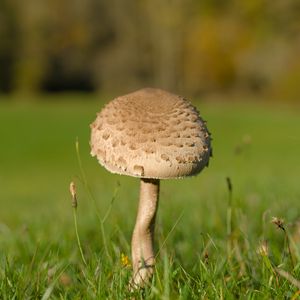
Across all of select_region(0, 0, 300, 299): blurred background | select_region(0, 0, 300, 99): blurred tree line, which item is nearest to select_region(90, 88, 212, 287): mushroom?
select_region(0, 0, 300, 299): blurred background

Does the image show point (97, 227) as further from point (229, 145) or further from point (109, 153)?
point (229, 145)

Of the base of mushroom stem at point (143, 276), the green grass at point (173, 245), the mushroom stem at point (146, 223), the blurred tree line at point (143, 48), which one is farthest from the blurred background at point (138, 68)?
the base of mushroom stem at point (143, 276)

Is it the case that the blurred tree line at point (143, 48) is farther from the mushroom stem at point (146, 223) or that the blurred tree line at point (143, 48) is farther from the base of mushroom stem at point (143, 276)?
the base of mushroom stem at point (143, 276)

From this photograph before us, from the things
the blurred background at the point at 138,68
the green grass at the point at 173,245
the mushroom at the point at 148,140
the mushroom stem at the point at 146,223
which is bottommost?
the blurred background at the point at 138,68

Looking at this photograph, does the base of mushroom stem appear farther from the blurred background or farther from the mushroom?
the blurred background

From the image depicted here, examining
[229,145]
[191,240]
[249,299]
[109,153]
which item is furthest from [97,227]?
[229,145]

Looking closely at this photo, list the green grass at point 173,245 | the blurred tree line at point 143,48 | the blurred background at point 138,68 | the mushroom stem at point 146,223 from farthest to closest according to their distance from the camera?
1. the blurred tree line at point 143,48
2. the blurred background at point 138,68
3. the mushroom stem at point 146,223
4. the green grass at point 173,245

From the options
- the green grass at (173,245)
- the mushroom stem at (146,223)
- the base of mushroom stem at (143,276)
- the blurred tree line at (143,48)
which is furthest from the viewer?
the blurred tree line at (143,48)
